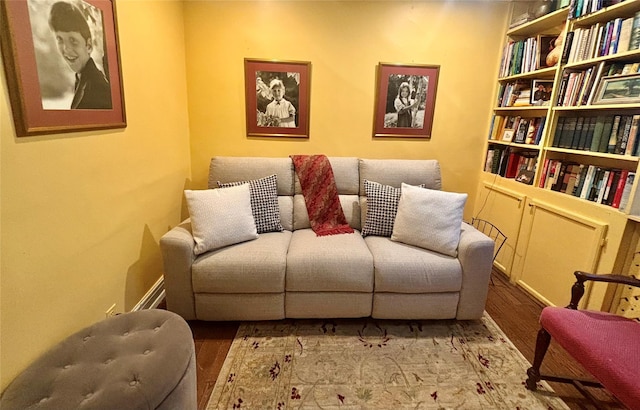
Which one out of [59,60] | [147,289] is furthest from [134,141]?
[147,289]

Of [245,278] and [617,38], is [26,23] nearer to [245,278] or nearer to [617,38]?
[245,278]

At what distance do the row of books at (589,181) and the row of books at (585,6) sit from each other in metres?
1.00

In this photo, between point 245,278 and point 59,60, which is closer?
point 59,60

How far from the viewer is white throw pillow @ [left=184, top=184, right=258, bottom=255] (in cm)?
197


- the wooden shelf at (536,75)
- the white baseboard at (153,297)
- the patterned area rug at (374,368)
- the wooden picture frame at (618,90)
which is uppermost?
the wooden shelf at (536,75)

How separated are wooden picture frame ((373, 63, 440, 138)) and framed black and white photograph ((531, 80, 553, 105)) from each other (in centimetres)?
79

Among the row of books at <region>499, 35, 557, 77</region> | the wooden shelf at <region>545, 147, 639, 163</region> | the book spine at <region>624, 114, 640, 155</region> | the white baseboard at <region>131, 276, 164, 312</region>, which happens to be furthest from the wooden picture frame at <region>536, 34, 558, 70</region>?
the white baseboard at <region>131, 276, 164, 312</region>

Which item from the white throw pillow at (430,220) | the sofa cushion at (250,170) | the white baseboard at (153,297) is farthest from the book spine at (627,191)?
the white baseboard at (153,297)

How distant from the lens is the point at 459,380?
1657mm

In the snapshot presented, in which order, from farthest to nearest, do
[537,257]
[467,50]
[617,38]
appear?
[467,50] → [537,257] → [617,38]

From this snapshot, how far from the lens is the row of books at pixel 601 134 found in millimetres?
1813

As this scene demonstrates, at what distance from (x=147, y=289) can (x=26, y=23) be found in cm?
162

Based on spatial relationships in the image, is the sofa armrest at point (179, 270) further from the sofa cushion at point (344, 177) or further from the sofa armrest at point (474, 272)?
the sofa armrest at point (474, 272)

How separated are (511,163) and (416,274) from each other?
1636 millimetres
